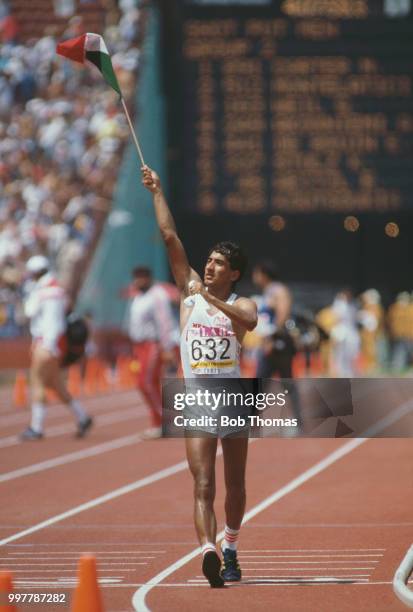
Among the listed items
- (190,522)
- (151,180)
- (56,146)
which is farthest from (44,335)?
(56,146)

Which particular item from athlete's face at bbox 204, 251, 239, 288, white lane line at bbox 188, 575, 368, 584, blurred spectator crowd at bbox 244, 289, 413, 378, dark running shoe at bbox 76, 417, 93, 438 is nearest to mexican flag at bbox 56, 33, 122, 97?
athlete's face at bbox 204, 251, 239, 288

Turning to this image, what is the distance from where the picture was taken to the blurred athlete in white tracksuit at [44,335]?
64.2 feet

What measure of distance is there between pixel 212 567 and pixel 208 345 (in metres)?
1.13

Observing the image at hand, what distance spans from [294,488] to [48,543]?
12.7 ft

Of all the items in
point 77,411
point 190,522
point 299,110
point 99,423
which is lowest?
point 99,423

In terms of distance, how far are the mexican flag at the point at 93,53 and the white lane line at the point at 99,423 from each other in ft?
32.2

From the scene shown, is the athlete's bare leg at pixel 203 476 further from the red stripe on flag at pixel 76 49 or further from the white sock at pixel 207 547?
the red stripe on flag at pixel 76 49

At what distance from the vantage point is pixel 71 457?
17797 millimetres

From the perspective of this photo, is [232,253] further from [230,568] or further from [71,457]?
[71,457]

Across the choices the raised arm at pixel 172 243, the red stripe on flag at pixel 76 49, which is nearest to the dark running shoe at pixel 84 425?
the red stripe on flag at pixel 76 49

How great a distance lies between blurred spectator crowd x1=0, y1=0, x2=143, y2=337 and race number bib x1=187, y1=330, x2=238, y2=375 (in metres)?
24.9

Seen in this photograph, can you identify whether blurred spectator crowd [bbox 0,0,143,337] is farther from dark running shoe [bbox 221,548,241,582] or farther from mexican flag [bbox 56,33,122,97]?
dark running shoe [bbox 221,548,241,582]

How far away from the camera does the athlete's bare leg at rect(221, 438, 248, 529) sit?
9211 millimetres

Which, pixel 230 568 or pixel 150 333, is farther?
pixel 150 333
